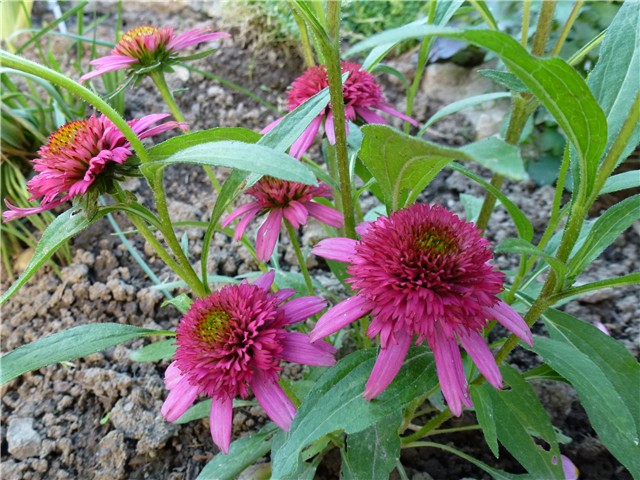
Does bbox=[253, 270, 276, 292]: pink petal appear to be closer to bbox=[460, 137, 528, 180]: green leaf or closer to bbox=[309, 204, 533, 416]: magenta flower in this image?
bbox=[309, 204, 533, 416]: magenta flower

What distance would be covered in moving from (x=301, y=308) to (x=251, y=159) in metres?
0.26

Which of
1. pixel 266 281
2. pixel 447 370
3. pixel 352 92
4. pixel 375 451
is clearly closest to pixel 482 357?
pixel 447 370

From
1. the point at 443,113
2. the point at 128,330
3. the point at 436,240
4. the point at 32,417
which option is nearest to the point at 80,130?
the point at 128,330

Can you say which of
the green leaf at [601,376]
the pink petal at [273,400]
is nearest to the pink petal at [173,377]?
the pink petal at [273,400]

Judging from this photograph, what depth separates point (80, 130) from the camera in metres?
0.61

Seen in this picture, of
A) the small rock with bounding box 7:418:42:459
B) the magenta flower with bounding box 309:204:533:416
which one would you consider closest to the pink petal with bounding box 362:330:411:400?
the magenta flower with bounding box 309:204:533:416

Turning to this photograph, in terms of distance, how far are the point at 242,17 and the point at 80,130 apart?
1.31 meters

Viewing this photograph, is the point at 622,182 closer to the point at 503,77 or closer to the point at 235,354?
the point at 503,77

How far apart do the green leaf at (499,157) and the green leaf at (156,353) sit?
0.57 metres

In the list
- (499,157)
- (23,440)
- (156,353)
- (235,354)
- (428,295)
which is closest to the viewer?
(499,157)

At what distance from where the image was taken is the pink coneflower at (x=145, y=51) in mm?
787

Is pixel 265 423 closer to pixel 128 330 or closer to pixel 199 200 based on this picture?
pixel 128 330

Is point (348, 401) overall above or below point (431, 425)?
above

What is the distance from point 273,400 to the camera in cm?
61
